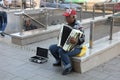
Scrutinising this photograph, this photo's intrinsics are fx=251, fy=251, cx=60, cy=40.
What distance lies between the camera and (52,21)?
360 inches

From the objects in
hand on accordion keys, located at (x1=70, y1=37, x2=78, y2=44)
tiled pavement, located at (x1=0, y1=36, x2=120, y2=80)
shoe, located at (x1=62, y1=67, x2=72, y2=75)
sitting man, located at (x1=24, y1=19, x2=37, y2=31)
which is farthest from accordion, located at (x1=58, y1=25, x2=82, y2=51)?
sitting man, located at (x1=24, y1=19, x2=37, y2=31)

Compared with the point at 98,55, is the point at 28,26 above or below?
above

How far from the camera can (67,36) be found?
Answer: 17.6 ft

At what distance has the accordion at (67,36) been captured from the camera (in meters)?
5.27

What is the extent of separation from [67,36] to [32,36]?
285 centimetres

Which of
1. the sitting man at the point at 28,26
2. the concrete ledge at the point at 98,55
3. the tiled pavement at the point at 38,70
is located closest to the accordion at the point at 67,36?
the concrete ledge at the point at 98,55

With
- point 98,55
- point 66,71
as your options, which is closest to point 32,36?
point 98,55

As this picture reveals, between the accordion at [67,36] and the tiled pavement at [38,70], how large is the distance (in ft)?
1.96

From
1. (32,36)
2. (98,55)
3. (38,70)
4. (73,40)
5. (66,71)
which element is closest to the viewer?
(73,40)

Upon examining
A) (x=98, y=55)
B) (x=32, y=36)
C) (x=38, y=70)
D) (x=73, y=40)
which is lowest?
(x=38, y=70)

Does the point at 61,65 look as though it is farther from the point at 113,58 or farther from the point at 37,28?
the point at 37,28

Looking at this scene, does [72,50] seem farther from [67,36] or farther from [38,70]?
[38,70]

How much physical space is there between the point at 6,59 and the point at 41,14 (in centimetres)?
262

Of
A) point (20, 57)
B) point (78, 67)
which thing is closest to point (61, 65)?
point (78, 67)
